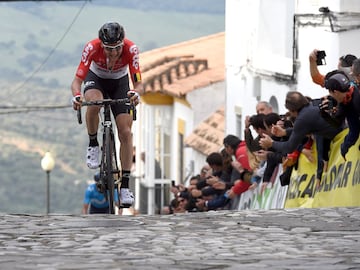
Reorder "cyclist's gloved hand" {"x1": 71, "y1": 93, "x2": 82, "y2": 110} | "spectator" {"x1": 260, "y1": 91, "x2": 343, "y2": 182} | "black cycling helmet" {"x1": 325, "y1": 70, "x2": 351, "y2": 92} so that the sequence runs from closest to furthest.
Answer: "black cycling helmet" {"x1": 325, "y1": 70, "x2": 351, "y2": 92}
"cyclist's gloved hand" {"x1": 71, "y1": 93, "x2": 82, "y2": 110}
"spectator" {"x1": 260, "y1": 91, "x2": 343, "y2": 182}

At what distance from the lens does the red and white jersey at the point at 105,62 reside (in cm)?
1634

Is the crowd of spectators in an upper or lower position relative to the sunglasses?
lower

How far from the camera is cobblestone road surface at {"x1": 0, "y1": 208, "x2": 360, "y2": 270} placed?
11156 millimetres

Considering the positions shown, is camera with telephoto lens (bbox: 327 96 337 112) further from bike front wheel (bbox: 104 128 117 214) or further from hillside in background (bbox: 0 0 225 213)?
hillside in background (bbox: 0 0 225 213)

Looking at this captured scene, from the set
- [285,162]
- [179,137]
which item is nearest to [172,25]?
[179,137]

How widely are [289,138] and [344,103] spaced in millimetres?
2715

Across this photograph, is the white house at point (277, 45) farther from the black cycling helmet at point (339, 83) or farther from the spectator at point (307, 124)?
the black cycling helmet at point (339, 83)

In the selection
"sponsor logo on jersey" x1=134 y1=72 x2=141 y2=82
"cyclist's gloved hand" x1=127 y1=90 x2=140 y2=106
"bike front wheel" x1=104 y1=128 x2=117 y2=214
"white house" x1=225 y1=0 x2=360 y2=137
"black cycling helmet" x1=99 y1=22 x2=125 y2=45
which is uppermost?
"white house" x1=225 y1=0 x2=360 y2=137

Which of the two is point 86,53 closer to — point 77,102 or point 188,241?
point 77,102

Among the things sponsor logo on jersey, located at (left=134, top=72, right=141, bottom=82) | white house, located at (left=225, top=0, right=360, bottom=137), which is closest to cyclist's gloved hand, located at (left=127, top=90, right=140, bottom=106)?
sponsor logo on jersey, located at (left=134, top=72, right=141, bottom=82)

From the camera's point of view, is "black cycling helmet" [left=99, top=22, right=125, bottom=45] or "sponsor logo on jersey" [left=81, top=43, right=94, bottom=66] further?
"sponsor logo on jersey" [left=81, top=43, right=94, bottom=66]

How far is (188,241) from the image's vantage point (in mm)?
12383

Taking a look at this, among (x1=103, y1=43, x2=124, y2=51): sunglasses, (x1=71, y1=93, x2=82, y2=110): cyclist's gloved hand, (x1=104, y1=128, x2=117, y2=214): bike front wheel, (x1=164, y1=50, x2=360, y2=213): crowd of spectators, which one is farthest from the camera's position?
(x1=104, y1=128, x2=117, y2=214): bike front wheel

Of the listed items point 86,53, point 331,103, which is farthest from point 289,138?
point 86,53
